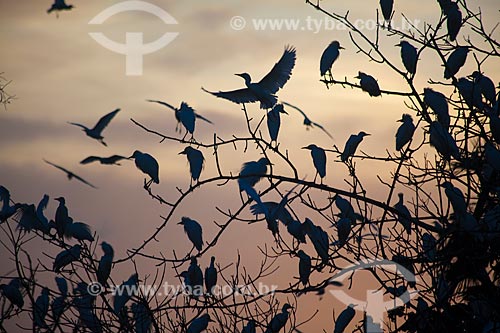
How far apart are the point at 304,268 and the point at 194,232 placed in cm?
134

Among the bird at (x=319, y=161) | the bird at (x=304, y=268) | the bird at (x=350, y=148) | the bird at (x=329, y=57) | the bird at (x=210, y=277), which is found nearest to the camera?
the bird at (x=304, y=268)

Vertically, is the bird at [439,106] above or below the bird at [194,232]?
above

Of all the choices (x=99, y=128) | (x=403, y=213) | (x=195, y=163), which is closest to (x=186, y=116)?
(x=195, y=163)

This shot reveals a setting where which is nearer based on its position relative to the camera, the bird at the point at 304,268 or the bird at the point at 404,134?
the bird at the point at 304,268

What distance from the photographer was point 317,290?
515 cm

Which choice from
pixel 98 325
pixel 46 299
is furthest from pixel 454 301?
pixel 46 299

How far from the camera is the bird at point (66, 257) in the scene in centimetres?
628

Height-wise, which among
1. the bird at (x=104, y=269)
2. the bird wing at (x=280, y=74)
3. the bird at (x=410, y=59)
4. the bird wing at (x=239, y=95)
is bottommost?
the bird at (x=104, y=269)

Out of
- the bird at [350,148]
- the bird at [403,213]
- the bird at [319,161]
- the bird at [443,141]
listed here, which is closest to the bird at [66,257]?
the bird at [319,161]

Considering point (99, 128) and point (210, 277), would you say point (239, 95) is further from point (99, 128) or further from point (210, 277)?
point (99, 128)

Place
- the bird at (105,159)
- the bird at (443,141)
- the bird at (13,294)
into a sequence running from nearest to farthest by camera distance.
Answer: the bird at (105,159), the bird at (443,141), the bird at (13,294)

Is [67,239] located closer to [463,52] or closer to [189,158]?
[189,158]

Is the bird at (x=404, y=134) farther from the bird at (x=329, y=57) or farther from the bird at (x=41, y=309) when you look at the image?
the bird at (x=41, y=309)

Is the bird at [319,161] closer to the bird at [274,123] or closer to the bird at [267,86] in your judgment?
the bird at [274,123]
